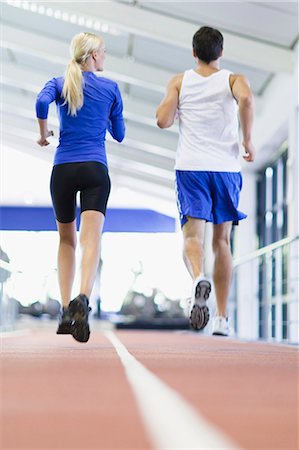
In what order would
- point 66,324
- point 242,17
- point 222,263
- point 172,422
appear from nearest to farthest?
point 172,422
point 66,324
point 222,263
point 242,17

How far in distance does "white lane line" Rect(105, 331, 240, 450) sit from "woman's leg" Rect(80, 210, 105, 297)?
1472 millimetres

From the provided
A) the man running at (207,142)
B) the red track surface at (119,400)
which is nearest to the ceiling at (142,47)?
the man running at (207,142)

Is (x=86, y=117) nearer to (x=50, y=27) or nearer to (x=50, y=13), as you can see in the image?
(x=50, y=13)

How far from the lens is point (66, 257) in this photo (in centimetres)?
365

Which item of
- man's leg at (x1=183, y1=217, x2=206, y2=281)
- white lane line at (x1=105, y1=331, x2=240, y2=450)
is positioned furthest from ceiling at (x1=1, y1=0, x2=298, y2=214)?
white lane line at (x1=105, y1=331, x2=240, y2=450)

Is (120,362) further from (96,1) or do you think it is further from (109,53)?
(109,53)

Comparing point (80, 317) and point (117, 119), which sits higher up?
point (117, 119)

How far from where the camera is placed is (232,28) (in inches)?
353

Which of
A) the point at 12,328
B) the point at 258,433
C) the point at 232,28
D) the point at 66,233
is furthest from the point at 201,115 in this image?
the point at 12,328

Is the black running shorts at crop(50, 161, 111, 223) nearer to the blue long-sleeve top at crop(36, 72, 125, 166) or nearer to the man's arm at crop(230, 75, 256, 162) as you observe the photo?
the blue long-sleeve top at crop(36, 72, 125, 166)

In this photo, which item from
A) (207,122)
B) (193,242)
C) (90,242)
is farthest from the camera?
(207,122)

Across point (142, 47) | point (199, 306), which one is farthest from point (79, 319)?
point (142, 47)

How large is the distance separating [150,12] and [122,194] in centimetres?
1172

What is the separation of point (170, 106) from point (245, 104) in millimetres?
335
